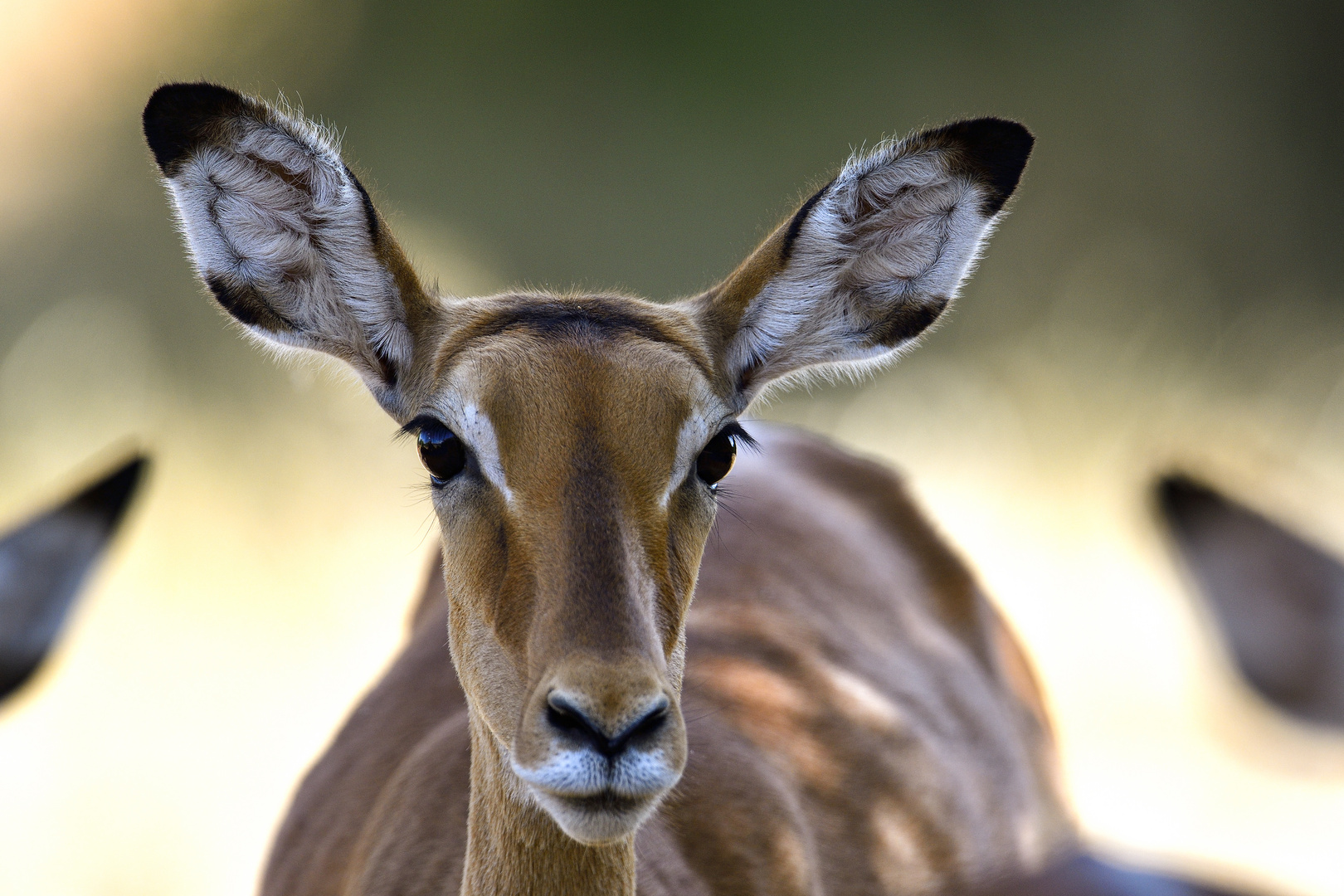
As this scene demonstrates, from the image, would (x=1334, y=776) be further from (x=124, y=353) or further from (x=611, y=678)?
(x=124, y=353)

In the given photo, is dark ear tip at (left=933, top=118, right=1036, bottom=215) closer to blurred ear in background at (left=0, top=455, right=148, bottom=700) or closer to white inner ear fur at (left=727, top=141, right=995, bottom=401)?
white inner ear fur at (left=727, top=141, right=995, bottom=401)

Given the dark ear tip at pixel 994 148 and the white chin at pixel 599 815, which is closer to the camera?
the white chin at pixel 599 815

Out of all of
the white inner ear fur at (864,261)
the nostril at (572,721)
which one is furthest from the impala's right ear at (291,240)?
the nostril at (572,721)

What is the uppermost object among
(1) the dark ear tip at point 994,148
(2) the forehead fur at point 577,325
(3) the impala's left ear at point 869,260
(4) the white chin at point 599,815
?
(1) the dark ear tip at point 994,148

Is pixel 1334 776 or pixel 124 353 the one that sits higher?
pixel 1334 776

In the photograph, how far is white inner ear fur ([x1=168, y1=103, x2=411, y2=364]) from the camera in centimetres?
284

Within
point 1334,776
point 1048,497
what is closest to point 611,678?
point 1334,776

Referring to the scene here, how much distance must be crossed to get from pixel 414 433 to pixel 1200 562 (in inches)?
68.6

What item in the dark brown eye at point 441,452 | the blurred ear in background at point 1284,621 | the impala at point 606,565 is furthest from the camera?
the dark brown eye at point 441,452

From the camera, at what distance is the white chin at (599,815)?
222 centimetres

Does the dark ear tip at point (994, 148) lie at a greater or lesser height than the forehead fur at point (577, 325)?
greater

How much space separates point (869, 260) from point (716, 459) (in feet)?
2.75

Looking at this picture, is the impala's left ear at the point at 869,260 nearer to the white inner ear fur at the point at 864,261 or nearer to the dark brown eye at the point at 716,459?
the white inner ear fur at the point at 864,261

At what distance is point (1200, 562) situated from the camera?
67.1 inches
